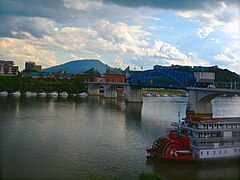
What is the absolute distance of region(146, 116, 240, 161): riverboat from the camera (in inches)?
862

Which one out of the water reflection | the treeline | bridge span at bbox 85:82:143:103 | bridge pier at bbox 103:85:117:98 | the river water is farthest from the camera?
bridge pier at bbox 103:85:117:98

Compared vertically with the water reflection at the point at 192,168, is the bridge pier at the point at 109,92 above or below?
above

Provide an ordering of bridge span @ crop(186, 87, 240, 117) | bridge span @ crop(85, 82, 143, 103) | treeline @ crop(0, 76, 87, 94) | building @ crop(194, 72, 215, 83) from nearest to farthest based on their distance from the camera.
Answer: bridge span @ crop(186, 87, 240, 117), building @ crop(194, 72, 215, 83), bridge span @ crop(85, 82, 143, 103), treeline @ crop(0, 76, 87, 94)

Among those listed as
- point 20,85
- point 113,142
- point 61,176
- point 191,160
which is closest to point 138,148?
point 113,142

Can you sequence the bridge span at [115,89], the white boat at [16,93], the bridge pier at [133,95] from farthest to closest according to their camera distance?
the white boat at [16,93] < the bridge span at [115,89] < the bridge pier at [133,95]

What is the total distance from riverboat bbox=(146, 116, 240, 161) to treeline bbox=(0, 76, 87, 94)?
6544cm

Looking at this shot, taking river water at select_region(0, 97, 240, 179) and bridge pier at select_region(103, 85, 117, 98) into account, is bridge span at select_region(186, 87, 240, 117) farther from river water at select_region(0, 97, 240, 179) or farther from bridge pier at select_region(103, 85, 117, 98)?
bridge pier at select_region(103, 85, 117, 98)

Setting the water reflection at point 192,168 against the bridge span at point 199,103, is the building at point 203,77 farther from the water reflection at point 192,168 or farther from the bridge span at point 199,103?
the water reflection at point 192,168

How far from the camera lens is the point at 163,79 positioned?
70.1 meters

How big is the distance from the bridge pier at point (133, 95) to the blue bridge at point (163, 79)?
170cm

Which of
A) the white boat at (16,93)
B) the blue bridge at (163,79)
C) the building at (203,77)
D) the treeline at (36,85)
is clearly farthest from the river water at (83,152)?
the treeline at (36,85)

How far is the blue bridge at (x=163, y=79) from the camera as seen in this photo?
195 ft

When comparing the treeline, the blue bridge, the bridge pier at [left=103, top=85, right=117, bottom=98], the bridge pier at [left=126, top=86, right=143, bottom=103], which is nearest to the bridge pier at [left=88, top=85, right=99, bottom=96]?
the treeline

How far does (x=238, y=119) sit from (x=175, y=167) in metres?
7.42
